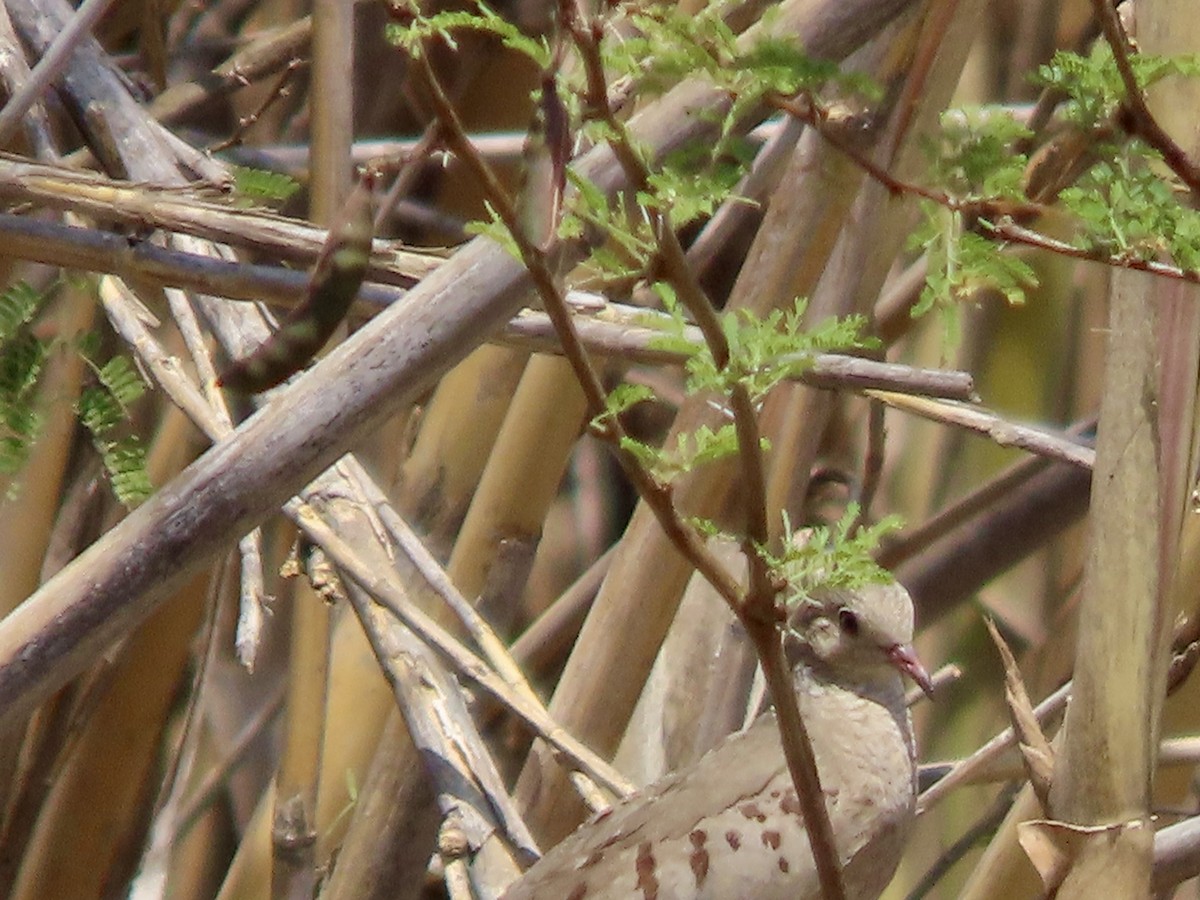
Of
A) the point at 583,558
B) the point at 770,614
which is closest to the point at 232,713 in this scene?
the point at 583,558

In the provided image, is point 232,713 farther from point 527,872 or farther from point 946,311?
point 946,311

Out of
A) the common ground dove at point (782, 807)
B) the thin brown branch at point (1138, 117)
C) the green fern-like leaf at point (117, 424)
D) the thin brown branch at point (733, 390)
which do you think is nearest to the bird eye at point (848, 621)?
the common ground dove at point (782, 807)

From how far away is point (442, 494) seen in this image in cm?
165

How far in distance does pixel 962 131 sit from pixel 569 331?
1.02 feet

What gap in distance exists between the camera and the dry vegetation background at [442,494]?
92 cm

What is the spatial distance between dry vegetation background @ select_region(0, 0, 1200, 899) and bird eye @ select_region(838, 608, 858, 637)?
0.12m

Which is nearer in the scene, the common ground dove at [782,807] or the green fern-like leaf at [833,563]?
the green fern-like leaf at [833,563]

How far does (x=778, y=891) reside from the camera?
1.42 m

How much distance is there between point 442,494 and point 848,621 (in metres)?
0.39

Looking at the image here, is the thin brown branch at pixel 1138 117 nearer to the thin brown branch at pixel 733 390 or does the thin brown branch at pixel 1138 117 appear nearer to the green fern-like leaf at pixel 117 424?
the thin brown branch at pixel 733 390

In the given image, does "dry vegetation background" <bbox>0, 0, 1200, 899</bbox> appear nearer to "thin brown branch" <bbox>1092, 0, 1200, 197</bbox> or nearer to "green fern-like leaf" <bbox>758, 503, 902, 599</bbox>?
"thin brown branch" <bbox>1092, 0, 1200, 197</bbox>

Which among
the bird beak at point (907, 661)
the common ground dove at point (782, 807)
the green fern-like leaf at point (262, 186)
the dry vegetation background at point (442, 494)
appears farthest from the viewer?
the bird beak at point (907, 661)

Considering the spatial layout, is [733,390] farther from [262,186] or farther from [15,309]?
[15,309]

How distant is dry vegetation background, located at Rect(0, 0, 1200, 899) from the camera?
92 cm
